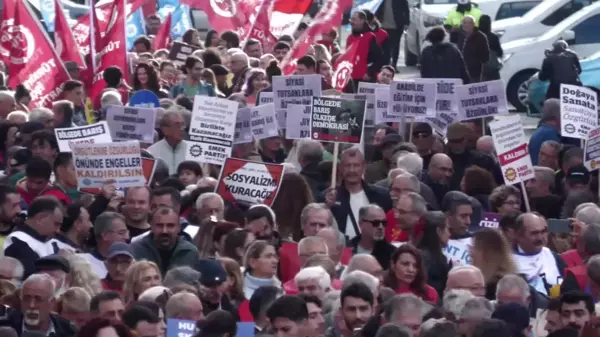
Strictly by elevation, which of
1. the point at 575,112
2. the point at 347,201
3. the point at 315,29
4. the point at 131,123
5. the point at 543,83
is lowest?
the point at 543,83

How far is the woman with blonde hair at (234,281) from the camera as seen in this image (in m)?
10.2

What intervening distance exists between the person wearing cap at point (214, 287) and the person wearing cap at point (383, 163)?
189 inches

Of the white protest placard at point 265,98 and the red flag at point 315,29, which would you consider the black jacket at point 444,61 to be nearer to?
the red flag at point 315,29

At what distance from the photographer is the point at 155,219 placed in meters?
11.2

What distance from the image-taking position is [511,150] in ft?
48.1

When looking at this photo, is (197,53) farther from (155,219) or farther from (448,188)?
(155,219)

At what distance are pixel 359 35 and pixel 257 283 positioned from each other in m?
11.2

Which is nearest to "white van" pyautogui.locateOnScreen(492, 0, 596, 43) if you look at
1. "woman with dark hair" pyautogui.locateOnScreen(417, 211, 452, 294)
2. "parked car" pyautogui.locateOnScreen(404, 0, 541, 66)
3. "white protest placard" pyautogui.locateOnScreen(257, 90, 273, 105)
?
"parked car" pyautogui.locateOnScreen(404, 0, 541, 66)

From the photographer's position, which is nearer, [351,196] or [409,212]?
[409,212]

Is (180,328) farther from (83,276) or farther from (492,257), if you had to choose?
(492,257)

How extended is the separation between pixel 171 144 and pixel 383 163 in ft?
5.73

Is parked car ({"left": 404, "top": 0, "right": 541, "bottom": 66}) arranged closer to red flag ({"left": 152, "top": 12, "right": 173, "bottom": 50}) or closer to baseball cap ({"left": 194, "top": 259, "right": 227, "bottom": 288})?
red flag ({"left": 152, "top": 12, "right": 173, "bottom": 50})

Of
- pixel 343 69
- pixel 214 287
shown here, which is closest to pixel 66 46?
pixel 343 69

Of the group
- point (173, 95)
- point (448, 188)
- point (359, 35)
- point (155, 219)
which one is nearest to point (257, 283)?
A: point (155, 219)
